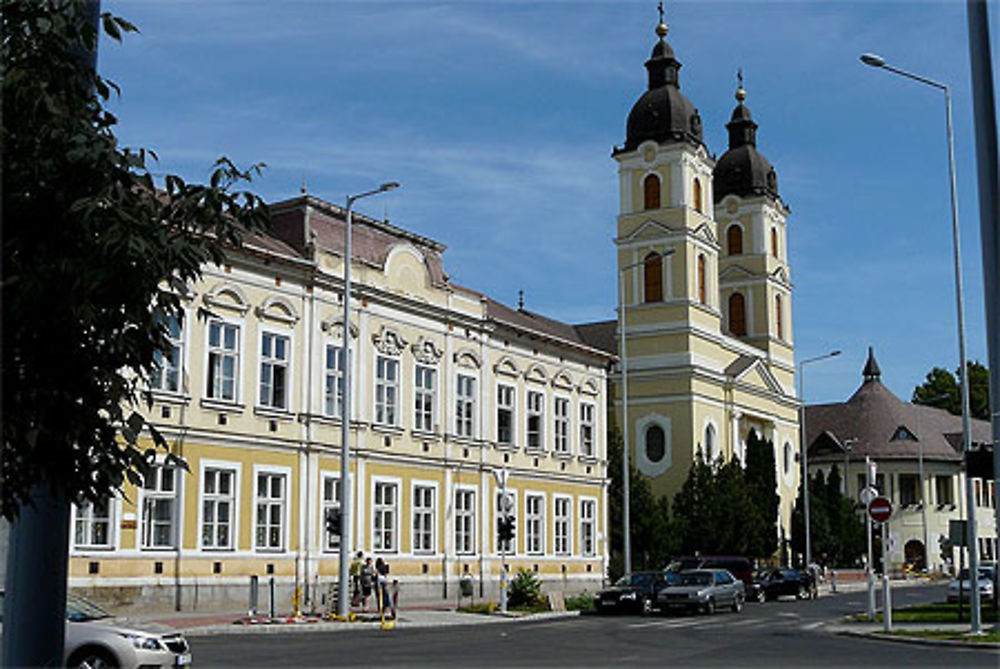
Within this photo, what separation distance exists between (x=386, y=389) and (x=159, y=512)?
35.5 ft

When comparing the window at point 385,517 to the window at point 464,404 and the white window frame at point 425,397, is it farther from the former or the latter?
the window at point 464,404

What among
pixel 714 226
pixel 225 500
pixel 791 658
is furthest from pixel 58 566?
pixel 714 226

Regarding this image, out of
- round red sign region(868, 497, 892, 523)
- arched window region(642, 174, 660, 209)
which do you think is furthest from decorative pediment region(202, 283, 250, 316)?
arched window region(642, 174, 660, 209)

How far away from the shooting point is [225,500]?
121ft

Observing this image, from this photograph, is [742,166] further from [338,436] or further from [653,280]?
[338,436]

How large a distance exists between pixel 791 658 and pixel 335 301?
76.9ft

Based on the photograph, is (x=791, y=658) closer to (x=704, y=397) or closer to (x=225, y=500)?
(x=225, y=500)

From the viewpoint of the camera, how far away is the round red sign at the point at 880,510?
29.1m

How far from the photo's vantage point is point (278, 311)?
39125 millimetres

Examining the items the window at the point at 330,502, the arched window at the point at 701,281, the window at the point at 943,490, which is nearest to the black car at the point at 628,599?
the window at the point at 330,502

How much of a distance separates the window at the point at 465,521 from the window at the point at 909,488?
72045mm

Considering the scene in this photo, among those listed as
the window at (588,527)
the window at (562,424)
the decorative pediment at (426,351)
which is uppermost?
the decorative pediment at (426,351)

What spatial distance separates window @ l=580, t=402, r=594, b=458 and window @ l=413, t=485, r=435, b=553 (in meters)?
11.7

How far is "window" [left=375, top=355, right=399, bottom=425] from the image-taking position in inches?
1706
